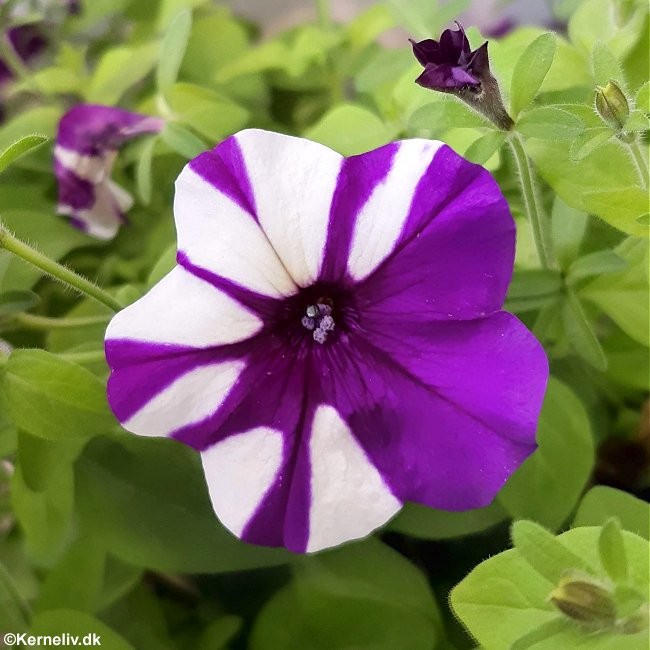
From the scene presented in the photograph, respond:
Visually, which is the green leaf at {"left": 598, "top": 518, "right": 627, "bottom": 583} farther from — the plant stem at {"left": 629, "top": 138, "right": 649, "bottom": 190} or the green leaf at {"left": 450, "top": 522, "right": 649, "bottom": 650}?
the plant stem at {"left": 629, "top": 138, "right": 649, "bottom": 190}

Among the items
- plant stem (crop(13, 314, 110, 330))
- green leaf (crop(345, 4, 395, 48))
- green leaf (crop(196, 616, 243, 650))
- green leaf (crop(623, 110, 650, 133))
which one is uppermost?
green leaf (crop(345, 4, 395, 48))

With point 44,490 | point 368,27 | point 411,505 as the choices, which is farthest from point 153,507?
point 368,27

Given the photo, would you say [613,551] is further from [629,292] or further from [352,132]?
[352,132]

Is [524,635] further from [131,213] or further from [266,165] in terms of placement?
[131,213]

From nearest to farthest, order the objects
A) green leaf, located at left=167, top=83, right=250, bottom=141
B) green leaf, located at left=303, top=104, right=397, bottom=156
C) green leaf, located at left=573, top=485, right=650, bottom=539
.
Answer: green leaf, located at left=573, top=485, right=650, bottom=539 < green leaf, located at left=303, top=104, right=397, bottom=156 < green leaf, located at left=167, top=83, right=250, bottom=141

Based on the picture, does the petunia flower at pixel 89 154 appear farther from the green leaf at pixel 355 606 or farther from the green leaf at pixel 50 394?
the green leaf at pixel 355 606

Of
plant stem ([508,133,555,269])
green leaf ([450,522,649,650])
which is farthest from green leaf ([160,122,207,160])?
green leaf ([450,522,649,650])
